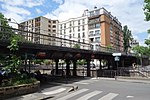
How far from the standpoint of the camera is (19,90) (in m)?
15.2

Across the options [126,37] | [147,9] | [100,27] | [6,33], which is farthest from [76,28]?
[6,33]

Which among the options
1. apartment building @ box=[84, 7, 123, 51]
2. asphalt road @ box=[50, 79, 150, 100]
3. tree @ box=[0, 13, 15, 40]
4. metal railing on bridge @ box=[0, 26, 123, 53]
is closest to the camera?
asphalt road @ box=[50, 79, 150, 100]

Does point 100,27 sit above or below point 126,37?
above

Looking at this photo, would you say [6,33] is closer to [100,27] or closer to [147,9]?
[147,9]

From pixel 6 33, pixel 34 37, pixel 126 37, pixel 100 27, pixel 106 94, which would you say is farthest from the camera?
pixel 126 37

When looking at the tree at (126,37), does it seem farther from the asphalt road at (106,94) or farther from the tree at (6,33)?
the tree at (6,33)

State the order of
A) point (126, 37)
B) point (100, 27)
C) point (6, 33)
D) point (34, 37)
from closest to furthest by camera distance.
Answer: point (6, 33), point (34, 37), point (100, 27), point (126, 37)

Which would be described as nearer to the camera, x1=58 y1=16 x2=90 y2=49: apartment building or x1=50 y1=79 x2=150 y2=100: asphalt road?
x1=50 y1=79 x2=150 y2=100: asphalt road

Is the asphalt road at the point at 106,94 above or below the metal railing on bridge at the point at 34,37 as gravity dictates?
below

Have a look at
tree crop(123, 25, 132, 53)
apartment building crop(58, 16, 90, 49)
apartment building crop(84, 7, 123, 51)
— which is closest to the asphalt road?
apartment building crop(84, 7, 123, 51)

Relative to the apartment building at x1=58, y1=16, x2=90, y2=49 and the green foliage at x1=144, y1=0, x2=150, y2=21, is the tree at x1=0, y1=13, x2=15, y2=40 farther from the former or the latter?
the apartment building at x1=58, y1=16, x2=90, y2=49

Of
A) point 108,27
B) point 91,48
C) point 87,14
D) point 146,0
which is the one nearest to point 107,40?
point 108,27

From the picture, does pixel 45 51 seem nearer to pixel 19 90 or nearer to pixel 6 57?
pixel 6 57

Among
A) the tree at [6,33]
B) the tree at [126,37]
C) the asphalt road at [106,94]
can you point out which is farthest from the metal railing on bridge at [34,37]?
the tree at [126,37]
